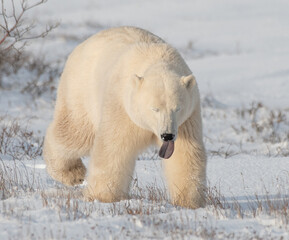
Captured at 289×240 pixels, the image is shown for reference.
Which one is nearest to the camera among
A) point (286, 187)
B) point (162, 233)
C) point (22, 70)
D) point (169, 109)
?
point (162, 233)

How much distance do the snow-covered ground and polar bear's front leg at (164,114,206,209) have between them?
0.14 m

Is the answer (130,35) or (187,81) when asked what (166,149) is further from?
(130,35)

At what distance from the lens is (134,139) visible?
4.85 metres

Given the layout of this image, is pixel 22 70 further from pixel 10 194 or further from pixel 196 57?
pixel 10 194

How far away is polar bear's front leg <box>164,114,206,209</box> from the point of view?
4.92 meters

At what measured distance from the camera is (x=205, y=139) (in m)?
9.09

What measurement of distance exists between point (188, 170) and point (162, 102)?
2.70 feet

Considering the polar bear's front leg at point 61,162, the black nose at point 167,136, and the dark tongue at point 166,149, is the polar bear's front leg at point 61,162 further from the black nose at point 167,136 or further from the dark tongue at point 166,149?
the black nose at point 167,136

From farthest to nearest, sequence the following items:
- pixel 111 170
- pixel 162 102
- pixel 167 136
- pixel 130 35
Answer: pixel 130 35
pixel 111 170
pixel 162 102
pixel 167 136

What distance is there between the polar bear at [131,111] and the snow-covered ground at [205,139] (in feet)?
0.71

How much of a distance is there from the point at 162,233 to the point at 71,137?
2.55 metres

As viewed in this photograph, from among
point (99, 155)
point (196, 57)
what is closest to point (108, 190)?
point (99, 155)

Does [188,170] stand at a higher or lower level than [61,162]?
lower

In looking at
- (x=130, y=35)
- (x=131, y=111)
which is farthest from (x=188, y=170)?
(x=130, y=35)
